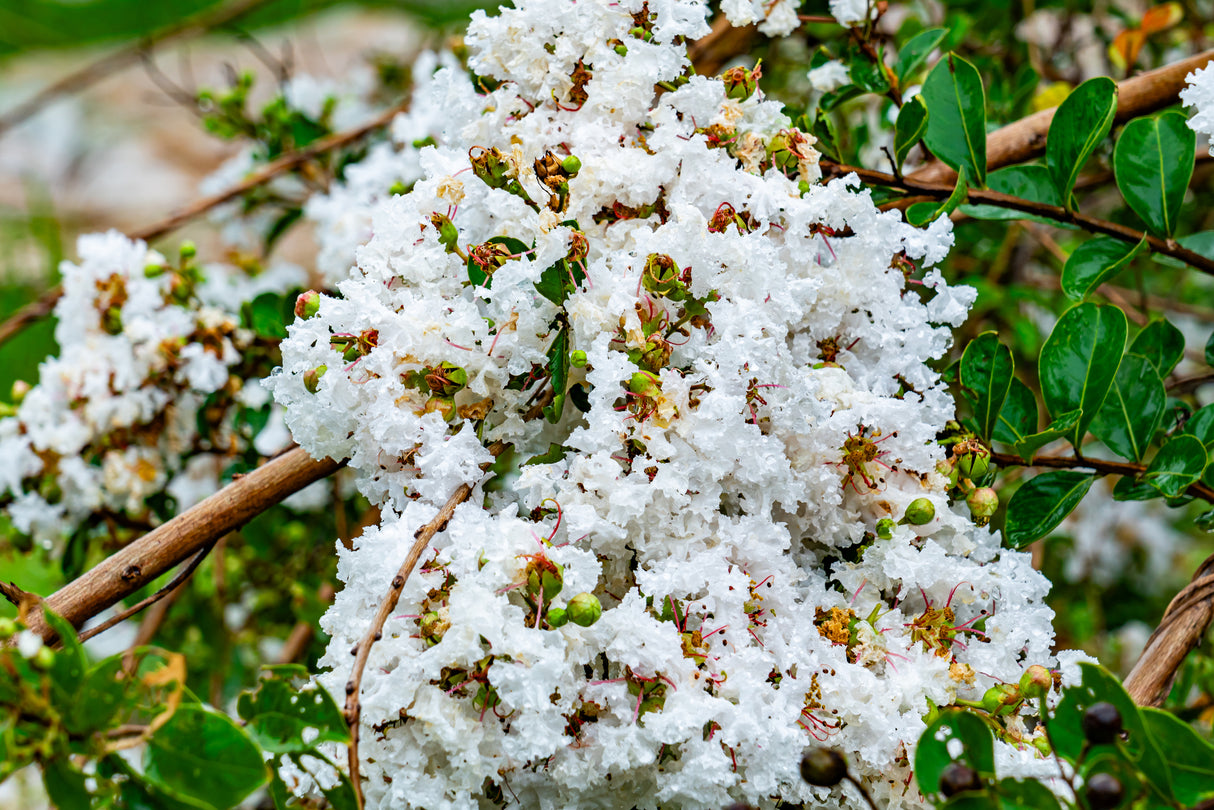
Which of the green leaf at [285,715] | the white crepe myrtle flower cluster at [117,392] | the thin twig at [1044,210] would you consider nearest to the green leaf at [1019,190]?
the thin twig at [1044,210]

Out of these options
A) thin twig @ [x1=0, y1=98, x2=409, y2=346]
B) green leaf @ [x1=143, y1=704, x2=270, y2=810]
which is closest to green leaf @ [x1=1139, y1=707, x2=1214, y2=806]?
green leaf @ [x1=143, y1=704, x2=270, y2=810]

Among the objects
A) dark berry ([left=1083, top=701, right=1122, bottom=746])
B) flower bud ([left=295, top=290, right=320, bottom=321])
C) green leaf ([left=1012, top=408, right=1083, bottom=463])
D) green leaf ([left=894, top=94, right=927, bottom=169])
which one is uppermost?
flower bud ([left=295, top=290, right=320, bottom=321])

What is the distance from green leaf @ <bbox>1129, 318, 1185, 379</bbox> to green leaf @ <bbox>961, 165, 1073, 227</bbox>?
0.16 meters

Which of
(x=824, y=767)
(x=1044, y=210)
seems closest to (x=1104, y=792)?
(x=824, y=767)

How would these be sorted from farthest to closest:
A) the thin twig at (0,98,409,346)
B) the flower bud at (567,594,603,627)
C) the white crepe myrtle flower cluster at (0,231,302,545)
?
the thin twig at (0,98,409,346) < the white crepe myrtle flower cluster at (0,231,302,545) < the flower bud at (567,594,603,627)

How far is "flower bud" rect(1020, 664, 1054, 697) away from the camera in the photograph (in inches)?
28.5

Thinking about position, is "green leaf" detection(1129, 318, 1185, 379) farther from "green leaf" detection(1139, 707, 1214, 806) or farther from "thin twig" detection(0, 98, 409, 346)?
"thin twig" detection(0, 98, 409, 346)

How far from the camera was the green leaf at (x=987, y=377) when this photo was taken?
2.85ft

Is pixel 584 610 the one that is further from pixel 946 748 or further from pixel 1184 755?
pixel 1184 755

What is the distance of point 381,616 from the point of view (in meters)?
0.65

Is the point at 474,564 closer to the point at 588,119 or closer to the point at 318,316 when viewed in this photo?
the point at 318,316

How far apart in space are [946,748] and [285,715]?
431mm

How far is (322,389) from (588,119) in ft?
1.05

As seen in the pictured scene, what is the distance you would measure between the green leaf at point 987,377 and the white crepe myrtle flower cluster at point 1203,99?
0.23 metres
